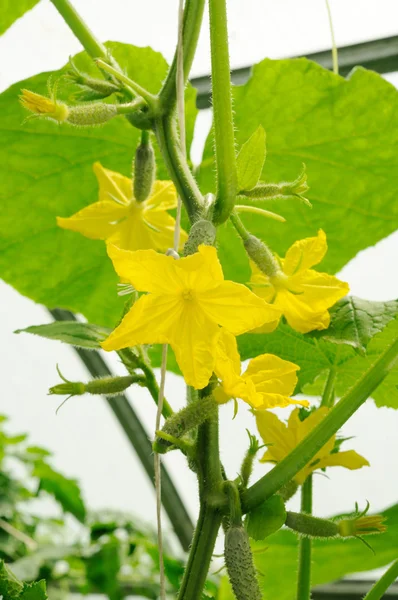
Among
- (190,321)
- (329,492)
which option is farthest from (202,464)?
(329,492)

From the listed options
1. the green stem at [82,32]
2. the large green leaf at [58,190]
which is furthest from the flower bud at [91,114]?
the large green leaf at [58,190]

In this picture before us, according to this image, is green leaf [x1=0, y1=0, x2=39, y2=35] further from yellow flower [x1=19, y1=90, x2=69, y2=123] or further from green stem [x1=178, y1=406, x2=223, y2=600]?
green stem [x1=178, y1=406, x2=223, y2=600]

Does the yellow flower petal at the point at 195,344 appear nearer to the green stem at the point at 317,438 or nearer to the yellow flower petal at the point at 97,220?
the green stem at the point at 317,438

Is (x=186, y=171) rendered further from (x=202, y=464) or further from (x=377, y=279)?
(x=377, y=279)

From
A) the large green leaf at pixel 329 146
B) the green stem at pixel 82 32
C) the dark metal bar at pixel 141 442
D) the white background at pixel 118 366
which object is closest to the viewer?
the green stem at pixel 82 32

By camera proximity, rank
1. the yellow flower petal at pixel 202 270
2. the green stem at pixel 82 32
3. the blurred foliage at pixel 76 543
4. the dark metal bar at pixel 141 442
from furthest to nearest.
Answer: the dark metal bar at pixel 141 442, the blurred foliage at pixel 76 543, the green stem at pixel 82 32, the yellow flower petal at pixel 202 270

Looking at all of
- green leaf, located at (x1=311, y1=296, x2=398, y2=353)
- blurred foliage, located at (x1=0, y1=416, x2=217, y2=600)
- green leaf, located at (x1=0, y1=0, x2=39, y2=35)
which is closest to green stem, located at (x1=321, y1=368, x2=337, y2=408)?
green leaf, located at (x1=311, y1=296, x2=398, y2=353)
